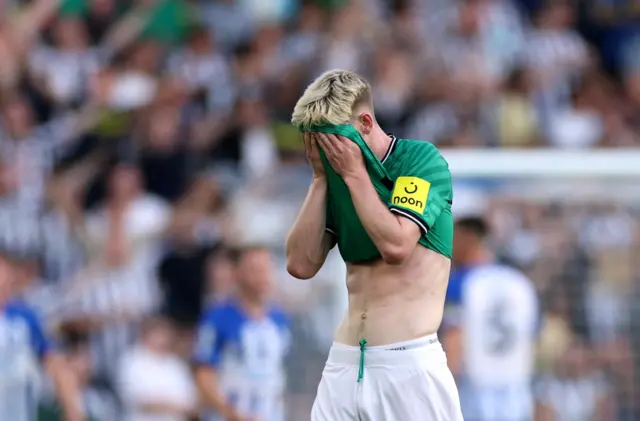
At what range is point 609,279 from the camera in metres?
8.84

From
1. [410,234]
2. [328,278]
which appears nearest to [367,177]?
[410,234]

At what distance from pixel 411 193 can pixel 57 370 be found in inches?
172

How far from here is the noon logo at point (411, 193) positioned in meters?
4.29

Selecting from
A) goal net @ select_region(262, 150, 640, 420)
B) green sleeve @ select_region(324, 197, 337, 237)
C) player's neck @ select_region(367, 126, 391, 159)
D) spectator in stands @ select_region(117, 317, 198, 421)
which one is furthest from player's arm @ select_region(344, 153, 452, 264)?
spectator in stands @ select_region(117, 317, 198, 421)

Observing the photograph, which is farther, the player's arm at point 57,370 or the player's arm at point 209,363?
the player's arm at point 57,370

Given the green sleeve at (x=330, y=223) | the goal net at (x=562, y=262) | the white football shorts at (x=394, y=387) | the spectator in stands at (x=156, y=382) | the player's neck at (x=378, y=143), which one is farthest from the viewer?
the spectator in stands at (x=156, y=382)

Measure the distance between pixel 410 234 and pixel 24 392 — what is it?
5019mm

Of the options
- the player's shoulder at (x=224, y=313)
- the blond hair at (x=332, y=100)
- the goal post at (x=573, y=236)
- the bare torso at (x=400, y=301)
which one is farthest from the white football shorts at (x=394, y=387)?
the goal post at (x=573, y=236)

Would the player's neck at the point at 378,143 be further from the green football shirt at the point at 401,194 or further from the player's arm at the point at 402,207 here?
the player's arm at the point at 402,207

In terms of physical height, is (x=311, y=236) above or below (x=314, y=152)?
below

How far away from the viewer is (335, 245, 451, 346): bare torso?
174 inches

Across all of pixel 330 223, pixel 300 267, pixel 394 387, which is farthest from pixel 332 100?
pixel 394 387

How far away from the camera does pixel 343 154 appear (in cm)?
427

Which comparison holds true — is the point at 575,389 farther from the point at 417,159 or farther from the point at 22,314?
the point at 417,159
